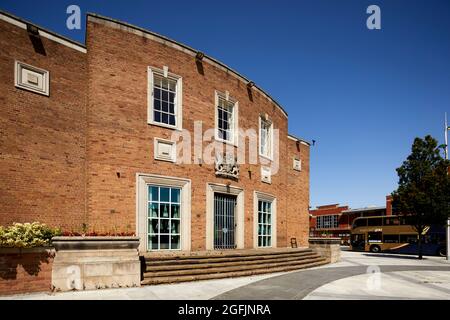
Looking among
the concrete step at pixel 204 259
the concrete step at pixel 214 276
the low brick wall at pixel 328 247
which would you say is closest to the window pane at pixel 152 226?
the concrete step at pixel 204 259

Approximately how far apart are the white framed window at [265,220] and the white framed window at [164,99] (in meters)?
6.23

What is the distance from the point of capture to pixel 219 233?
15.0m

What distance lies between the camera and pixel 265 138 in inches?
754

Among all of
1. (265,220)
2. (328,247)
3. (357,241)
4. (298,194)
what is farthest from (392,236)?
(265,220)

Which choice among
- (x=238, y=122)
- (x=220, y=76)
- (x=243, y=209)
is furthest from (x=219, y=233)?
(x=220, y=76)

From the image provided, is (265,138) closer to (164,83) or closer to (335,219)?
(164,83)

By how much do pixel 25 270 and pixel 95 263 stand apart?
5.27ft

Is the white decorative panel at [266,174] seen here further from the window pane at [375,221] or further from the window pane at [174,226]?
the window pane at [375,221]

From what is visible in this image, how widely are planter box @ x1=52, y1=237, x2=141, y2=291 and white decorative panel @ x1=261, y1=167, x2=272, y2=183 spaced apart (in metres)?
9.80

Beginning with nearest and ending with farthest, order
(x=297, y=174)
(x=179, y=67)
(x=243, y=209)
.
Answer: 1. (x=179, y=67)
2. (x=243, y=209)
3. (x=297, y=174)

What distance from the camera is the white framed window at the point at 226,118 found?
1576 centimetres

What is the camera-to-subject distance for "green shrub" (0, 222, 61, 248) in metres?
8.03

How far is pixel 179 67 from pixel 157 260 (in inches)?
313
